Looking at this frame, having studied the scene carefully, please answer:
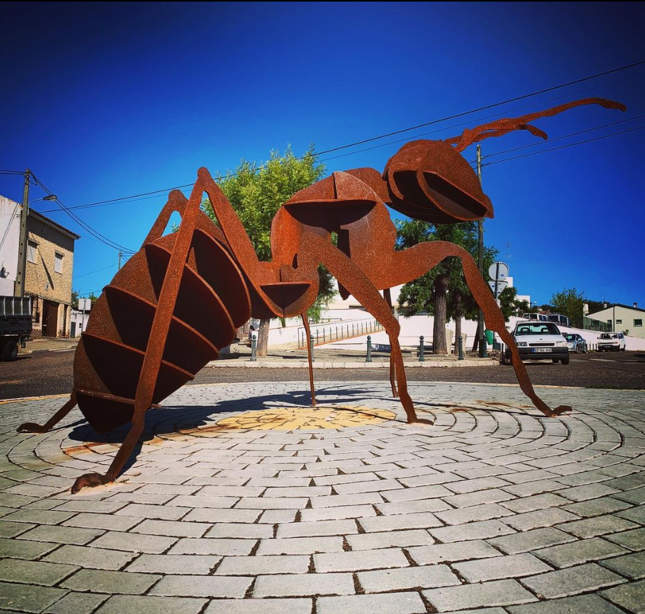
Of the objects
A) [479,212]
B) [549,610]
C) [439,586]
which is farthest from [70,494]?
[479,212]

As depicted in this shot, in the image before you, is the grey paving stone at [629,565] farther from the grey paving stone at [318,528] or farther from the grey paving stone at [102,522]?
the grey paving stone at [102,522]

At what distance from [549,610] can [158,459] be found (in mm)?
2790

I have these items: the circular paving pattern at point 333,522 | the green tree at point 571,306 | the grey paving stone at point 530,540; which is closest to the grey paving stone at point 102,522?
the circular paving pattern at point 333,522

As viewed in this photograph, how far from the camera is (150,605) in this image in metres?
1.50

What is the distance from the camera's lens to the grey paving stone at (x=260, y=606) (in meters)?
1.46

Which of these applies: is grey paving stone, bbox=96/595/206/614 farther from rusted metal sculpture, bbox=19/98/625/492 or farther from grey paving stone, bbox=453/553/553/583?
rusted metal sculpture, bbox=19/98/625/492

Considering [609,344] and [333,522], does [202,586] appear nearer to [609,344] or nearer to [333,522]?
[333,522]

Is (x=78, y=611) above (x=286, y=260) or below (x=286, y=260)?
below

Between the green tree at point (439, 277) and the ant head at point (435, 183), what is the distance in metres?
16.3

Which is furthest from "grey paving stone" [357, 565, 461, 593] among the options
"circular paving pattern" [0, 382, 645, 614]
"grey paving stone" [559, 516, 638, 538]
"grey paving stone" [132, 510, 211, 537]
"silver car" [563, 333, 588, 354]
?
"silver car" [563, 333, 588, 354]

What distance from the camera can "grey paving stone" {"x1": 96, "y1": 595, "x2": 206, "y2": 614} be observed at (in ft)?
4.81

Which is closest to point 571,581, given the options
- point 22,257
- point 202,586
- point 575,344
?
point 202,586

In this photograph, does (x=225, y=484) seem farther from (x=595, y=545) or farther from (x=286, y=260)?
(x=286, y=260)

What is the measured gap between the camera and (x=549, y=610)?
1435 millimetres
